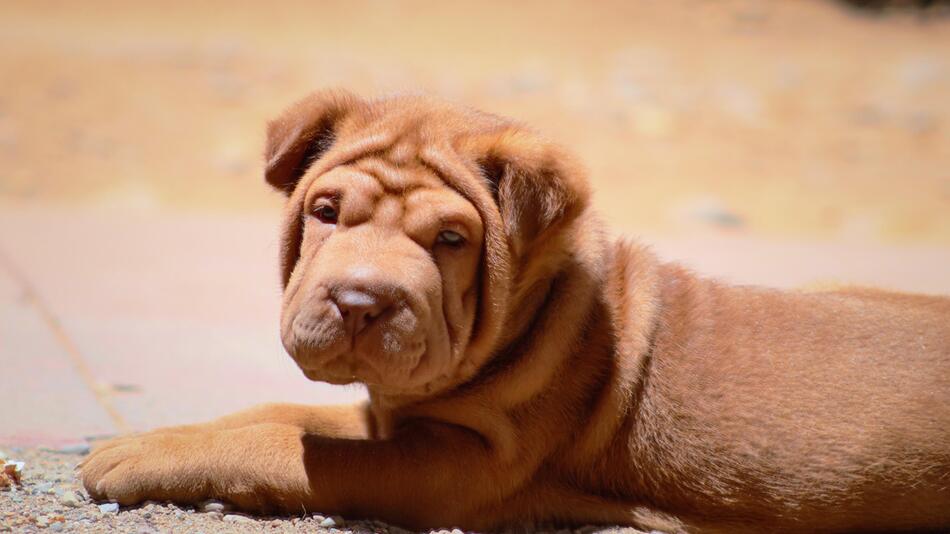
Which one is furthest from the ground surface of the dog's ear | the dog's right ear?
the dog's ear

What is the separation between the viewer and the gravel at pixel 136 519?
13.1 feet

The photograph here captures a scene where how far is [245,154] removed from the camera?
50.1 ft

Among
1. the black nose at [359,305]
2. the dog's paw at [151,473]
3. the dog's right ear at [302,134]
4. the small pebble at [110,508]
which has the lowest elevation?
the small pebble at [110,508]

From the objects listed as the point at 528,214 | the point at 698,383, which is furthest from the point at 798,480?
the point at 528,214

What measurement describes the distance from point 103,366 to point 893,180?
12.4 meters

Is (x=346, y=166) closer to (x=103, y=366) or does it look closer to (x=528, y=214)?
(x=528, y=214)

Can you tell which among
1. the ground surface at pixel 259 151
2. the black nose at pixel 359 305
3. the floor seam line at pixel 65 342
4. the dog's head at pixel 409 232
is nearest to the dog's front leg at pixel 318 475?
the ground surface at pixel 259 151

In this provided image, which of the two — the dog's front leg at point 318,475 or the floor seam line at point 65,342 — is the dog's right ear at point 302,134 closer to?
the dog's front leg at point 318,475

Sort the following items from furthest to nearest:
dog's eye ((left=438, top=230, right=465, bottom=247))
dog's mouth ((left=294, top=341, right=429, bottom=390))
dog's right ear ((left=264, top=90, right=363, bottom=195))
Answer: dog's right ear ((left=264, top=90, right=363, bottom=195)) < dog's eye ((left=438, top=230, right=465, bottom=247)) < dog's mouth ((left=294, top=341, right=429, bottom=390))

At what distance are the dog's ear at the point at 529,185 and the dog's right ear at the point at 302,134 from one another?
614mm

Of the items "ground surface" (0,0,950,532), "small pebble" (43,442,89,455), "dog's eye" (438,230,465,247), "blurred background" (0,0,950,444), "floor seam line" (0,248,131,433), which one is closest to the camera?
"dog's eye" (438,230,465,247)

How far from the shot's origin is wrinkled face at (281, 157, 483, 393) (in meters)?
3.87

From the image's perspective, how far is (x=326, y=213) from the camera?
167 inches

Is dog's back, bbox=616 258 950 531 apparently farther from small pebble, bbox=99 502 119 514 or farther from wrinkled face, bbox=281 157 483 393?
small pebble, bbox=99 502 119 514
